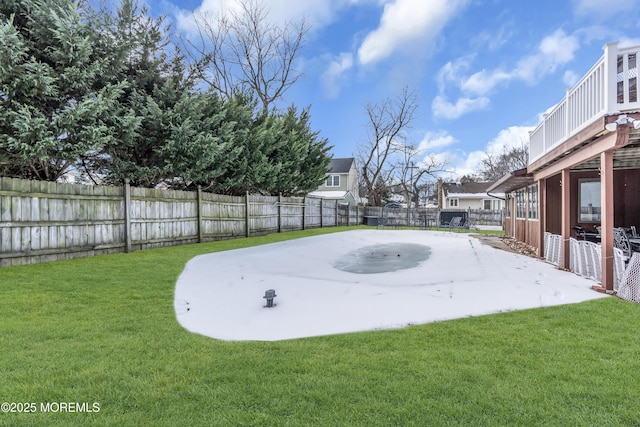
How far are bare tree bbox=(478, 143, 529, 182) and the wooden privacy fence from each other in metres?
34.1

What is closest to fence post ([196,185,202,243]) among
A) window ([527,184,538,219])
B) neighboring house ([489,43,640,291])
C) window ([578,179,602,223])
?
neighboring house ([489,43,640,291])

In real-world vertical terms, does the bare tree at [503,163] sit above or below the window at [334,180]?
above

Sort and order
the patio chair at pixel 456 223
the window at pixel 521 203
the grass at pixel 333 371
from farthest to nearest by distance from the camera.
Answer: the patio chair at pixel 456 223 < the window at pixel 521 203 < the grass at pixel 333 371

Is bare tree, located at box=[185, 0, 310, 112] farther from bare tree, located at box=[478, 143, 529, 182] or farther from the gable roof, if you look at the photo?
bare tree, located at box=[478, 143, 529, 182]

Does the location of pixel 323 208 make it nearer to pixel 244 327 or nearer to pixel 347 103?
pixel 347 103

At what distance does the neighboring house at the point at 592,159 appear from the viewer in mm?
4426

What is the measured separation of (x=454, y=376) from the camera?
8.32 feet

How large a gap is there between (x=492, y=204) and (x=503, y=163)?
1008 centimetres

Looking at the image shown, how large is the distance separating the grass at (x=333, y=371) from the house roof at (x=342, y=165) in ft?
93.4

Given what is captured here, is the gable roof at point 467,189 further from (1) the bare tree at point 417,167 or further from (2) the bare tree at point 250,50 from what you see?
(2) the bare tree at point 250,50

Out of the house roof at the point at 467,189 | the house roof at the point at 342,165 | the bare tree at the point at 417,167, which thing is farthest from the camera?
the house roof at the point at 467,189

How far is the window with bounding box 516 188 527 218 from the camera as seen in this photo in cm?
1205

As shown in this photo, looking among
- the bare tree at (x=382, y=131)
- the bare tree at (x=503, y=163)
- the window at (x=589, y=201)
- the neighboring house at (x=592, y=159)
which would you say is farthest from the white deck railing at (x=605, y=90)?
the bare tree at (x=503, y=163)

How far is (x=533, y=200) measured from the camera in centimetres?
1063
